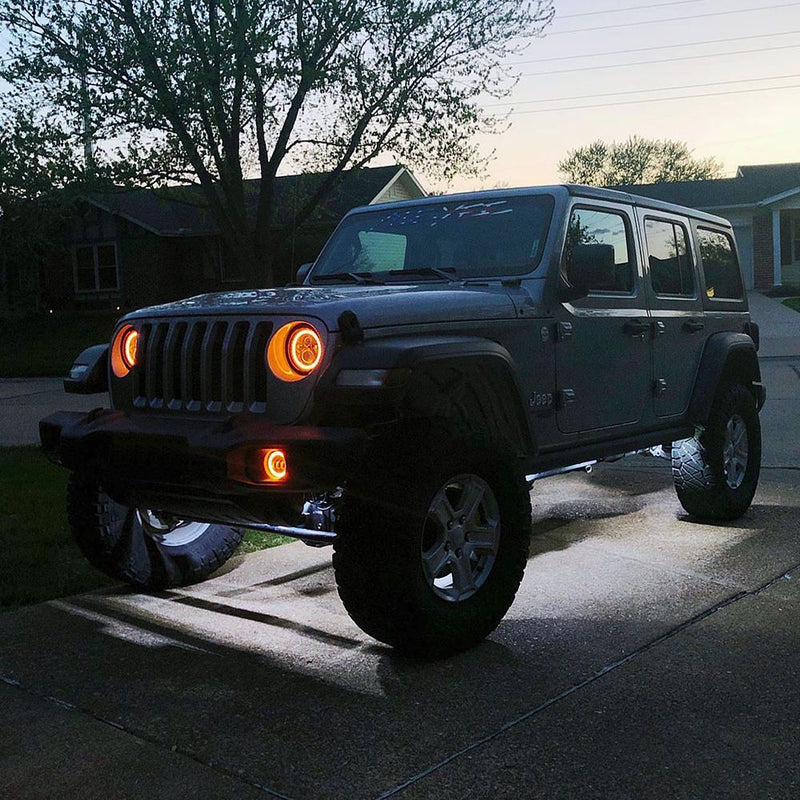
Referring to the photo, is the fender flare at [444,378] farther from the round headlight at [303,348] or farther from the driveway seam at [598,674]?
the driveway seam at [598,674]

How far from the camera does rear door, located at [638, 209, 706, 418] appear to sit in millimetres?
6430

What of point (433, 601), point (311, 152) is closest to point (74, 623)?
point (433, 601)

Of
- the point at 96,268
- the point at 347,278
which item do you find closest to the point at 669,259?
the point at 347,278

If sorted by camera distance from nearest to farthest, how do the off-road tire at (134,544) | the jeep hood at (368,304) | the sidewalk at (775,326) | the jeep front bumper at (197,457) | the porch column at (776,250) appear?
the jeep front bumper at (197,457) → the jeep hood at (368,304) → the off-road tire at (134,544) → the sidewalk at (775,326) → the porch column at (776,250)

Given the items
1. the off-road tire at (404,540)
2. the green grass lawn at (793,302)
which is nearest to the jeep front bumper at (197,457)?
the off-road tire at (404,540)

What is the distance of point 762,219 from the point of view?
3916 cm

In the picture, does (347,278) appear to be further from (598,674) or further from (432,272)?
(598,674)

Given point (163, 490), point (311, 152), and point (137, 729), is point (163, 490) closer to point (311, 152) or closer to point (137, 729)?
point (137, 729)

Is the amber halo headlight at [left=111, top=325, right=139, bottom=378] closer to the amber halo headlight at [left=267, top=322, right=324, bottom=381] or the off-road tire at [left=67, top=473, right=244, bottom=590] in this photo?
the off-road tire at [left=67, top=473, right=244, bottom=590]

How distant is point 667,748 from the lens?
356 cm

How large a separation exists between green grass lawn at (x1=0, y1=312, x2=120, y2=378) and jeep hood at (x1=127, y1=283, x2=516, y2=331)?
20370 mm

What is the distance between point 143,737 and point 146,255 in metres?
33.5

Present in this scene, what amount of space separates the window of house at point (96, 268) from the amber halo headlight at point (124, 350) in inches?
1286

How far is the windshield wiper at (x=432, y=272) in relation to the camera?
18.0 ft
